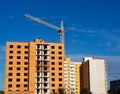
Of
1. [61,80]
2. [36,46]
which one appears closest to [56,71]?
[61,80]

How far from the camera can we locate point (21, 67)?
14912cm

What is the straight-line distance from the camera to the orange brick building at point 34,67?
482 ft

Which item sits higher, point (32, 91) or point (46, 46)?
point (46, 46)

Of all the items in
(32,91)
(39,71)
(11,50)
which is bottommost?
(32,91)

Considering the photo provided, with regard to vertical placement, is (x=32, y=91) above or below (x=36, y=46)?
below

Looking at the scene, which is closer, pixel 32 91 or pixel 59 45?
pixel 32 91

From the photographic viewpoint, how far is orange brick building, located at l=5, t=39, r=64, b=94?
14688cm

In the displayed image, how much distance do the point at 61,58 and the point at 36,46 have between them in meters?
13.6

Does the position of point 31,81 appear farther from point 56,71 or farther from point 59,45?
point 59,45

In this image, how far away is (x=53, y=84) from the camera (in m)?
151

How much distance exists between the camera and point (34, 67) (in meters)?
149

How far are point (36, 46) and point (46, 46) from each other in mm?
5126

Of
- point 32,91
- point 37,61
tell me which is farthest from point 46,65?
point 32,91

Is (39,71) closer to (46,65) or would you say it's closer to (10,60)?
(46,65)
